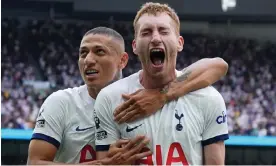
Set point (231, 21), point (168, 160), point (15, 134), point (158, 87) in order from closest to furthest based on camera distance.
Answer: point (168, 160), point (158, 87), point (15, 134), point (231, 21)

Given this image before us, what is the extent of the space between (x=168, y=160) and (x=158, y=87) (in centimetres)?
38

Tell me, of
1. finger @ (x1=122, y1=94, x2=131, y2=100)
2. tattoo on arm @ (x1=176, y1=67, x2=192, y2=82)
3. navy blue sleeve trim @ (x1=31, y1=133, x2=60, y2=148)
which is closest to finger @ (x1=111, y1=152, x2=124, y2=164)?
finger @ (x1=122, y1=94, x2=131, y2=100)

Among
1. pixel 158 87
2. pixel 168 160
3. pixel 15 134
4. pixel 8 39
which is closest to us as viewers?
pixel 168 160

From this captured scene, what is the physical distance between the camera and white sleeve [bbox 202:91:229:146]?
2.18 m

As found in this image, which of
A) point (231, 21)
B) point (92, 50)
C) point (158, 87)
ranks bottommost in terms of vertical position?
point (158, 87)

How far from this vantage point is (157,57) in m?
2.20

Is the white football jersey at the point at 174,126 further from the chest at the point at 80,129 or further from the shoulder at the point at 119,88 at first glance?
the chest at the point at 80,129

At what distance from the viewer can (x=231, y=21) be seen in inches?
809

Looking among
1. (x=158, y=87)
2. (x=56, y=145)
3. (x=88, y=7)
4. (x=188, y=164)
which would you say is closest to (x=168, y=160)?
(x=188, y=164)

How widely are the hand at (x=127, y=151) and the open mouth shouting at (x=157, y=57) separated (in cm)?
35

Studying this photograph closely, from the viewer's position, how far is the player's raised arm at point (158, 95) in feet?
7.20

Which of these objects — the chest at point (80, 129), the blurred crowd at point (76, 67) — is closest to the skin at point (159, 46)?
the chest at point (80, 129)

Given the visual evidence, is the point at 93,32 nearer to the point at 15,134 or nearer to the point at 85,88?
the point at 85,88

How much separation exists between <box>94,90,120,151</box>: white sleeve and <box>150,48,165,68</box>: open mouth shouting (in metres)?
0.27
